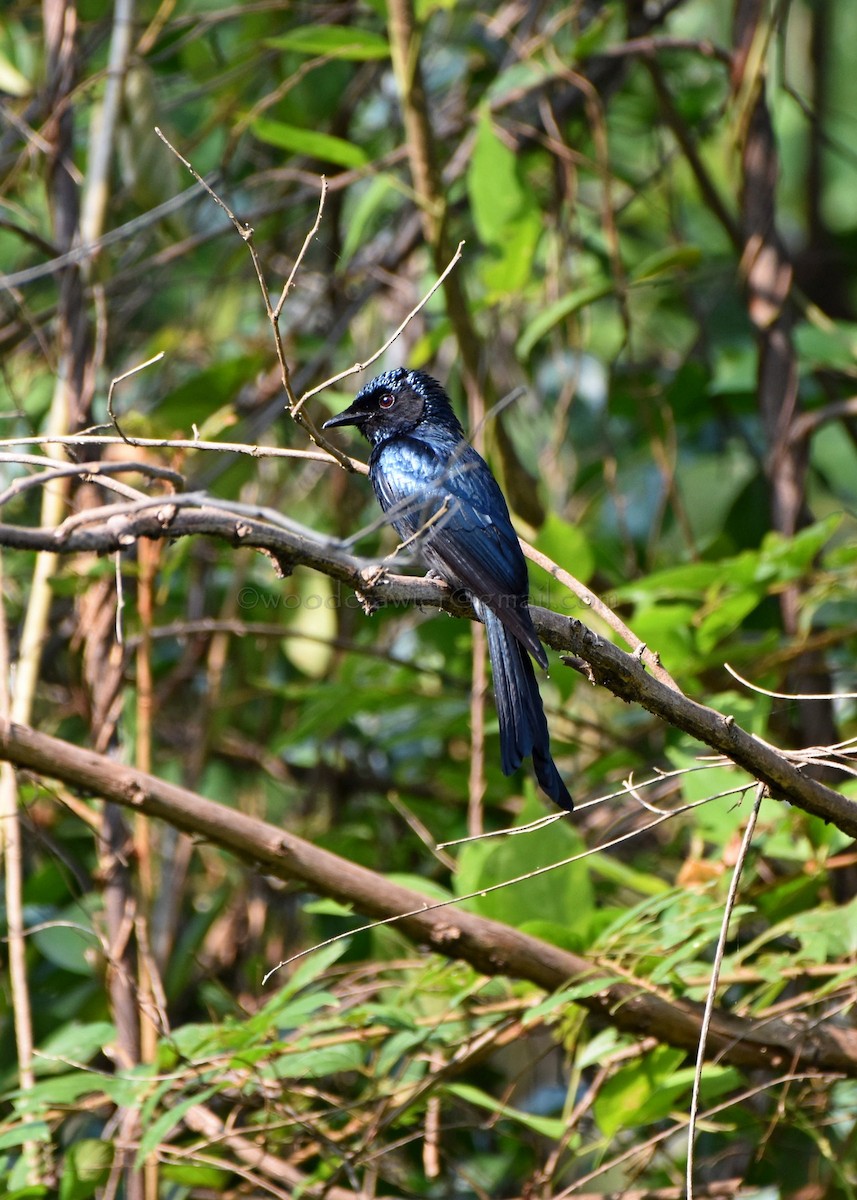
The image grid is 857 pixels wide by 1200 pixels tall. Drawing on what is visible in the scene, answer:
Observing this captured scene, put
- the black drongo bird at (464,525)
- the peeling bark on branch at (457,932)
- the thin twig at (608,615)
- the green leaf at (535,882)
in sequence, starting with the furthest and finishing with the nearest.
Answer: the green leaf at (535,882) → the black drongo bird at (464,525) → the peeling bark on branch at (457,932) → the thin twig at (608,615)

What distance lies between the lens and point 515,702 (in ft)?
9.29

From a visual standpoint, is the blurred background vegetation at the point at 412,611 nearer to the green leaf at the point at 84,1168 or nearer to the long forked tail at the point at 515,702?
the green leaf at the point at 84,1168

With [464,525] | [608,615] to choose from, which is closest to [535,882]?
[464,525]

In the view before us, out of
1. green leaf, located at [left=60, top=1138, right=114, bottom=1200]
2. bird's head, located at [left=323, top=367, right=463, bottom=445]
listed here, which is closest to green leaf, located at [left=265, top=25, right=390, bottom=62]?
bird's head, located at [left=323, top=367, right=463, bottom=445]

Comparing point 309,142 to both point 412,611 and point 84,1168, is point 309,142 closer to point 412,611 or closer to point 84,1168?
point 412,611

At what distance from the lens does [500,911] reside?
2.90 meters

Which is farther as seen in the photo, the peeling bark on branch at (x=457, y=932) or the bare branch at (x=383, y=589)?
the peeling bark on branch at (x=457, y=932)

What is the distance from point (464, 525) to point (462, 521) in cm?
1

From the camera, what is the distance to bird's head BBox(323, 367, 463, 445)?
3.79 meters

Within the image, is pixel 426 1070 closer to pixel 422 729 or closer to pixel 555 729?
pixel 422 729

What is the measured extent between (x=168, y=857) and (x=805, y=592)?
2116 millimetres

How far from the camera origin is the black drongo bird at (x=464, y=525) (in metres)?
2.68

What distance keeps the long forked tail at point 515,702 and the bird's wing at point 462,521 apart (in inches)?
3.6

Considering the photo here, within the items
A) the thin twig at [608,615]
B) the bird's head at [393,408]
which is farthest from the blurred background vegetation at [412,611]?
the thin twig at [608,615]
